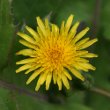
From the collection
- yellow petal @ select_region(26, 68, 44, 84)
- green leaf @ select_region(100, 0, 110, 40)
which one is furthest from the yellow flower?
green leaf @ select_region(100, 0, 110, 40)

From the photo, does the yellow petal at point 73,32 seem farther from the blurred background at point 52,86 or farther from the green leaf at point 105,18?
the green leaf at point 105,18

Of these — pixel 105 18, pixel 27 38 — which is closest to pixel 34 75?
pixel 27 38

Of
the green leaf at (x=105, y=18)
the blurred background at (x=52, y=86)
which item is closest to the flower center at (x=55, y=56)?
the blurred background at (x=52, y=86)

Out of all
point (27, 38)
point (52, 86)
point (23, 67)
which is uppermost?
point (27, 38)

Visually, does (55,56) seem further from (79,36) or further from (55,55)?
(79,36)

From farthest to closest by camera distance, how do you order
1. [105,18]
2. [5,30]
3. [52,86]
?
[105,18], [52,86], [5,30]

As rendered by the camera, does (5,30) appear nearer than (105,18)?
Yes
